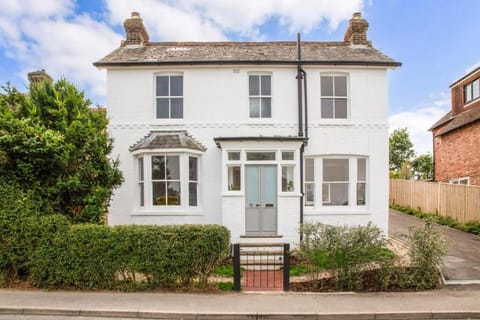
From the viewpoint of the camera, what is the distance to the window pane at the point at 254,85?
39.3 ft

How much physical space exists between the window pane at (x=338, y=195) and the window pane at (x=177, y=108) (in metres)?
6.36

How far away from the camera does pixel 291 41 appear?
13445 millimetres

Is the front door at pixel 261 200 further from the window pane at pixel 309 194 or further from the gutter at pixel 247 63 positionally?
the gutter at pixel 247 63

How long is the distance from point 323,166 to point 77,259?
8.57 m

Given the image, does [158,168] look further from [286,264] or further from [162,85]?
[286,264]

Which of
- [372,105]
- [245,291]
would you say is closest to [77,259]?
[245,291]

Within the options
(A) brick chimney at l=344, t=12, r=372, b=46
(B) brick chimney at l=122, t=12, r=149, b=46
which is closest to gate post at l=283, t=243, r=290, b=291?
(A) brick chimney at l=344, t=12, r=372, b=46

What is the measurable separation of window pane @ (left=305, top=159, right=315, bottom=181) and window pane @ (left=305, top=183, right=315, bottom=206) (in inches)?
9.7

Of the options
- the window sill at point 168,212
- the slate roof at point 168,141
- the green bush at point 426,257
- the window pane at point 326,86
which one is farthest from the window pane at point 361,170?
the window sill at point 168,212

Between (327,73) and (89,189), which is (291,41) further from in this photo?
(89,189)

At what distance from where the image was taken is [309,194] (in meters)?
11.8

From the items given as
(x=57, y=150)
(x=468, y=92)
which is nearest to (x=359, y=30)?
(x=57, y=150)

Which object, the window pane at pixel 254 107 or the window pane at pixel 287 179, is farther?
the window pane at pixel 254 107

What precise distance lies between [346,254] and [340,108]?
6.22 m
